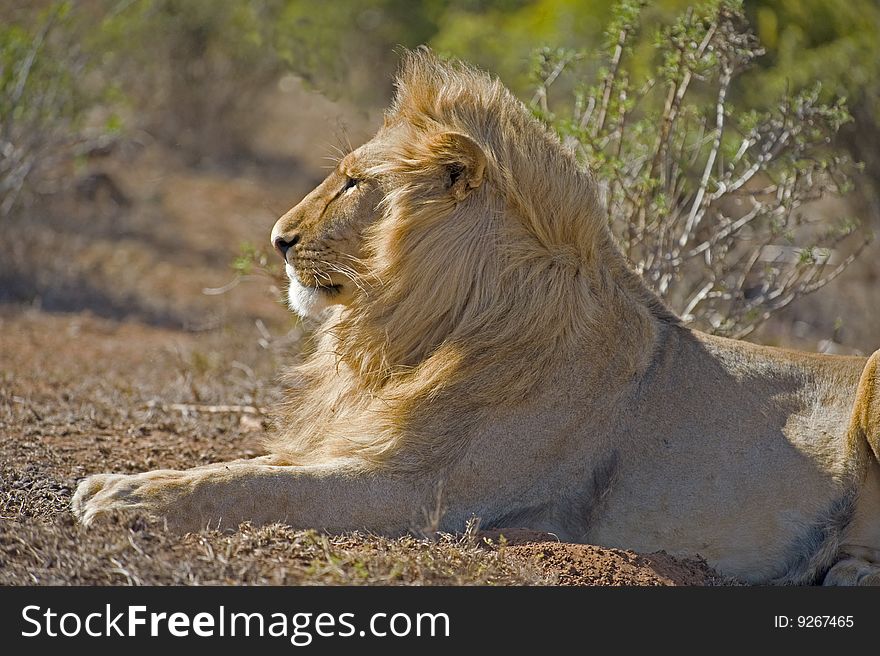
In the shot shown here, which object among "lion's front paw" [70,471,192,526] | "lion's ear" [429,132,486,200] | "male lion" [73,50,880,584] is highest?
"lion's ear" [429,132,486,200]

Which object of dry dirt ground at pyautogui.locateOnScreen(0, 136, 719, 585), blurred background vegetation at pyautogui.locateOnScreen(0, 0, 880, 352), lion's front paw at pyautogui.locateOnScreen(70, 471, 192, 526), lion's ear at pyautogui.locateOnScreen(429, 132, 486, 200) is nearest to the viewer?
dry dirt ground at pyautogui.locateOnScreen(0, 136, 719, 585)

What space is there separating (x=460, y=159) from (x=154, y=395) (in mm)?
2749

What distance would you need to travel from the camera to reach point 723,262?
6121mm

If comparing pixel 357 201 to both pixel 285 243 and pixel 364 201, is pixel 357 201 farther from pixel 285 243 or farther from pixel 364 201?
pixel 285 243

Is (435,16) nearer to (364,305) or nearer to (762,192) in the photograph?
(762,192)

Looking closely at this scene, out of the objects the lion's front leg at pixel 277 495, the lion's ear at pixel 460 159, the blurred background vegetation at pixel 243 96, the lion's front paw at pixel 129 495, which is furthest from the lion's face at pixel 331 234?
the lion's front paw at pixel 129 495

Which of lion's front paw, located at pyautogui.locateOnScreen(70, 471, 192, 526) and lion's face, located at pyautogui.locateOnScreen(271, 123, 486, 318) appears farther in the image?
lion's face, located at pyautogui.locateOnScreen(271, 123, 486, 318)

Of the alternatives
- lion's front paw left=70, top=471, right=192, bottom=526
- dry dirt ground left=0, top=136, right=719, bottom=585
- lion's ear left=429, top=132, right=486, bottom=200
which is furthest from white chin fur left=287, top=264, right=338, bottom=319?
dry dirt ground left=0, top=136, right=719, bottom=585

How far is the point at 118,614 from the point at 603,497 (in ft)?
5.58

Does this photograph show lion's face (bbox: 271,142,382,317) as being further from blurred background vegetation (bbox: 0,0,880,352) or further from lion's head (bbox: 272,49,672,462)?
blurred background vegetation (bbox: 0,0,880,352)

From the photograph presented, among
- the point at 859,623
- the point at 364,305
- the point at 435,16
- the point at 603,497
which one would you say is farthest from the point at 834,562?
the point at 435,16

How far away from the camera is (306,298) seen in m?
4.33

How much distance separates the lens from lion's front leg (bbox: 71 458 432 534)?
3.77 meters

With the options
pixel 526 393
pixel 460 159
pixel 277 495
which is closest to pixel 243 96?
pixel 460 159
